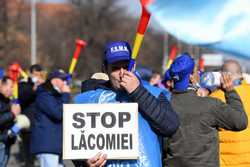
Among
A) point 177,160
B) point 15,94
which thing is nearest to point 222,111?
point 177,160

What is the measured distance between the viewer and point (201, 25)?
369 centimetres

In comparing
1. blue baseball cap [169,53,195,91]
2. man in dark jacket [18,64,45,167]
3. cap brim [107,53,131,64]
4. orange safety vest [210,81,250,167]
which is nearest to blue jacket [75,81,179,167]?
cap brim [107,53,131,64]

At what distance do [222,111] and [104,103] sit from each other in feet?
3.54


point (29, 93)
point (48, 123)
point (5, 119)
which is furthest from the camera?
point (29, 93)

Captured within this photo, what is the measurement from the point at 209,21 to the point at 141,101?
58 centimetres

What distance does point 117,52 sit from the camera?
12.7 ft

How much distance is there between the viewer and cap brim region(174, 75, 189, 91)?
4742 millimetres

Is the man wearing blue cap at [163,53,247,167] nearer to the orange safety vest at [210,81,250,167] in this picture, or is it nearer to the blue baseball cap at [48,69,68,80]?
the orange safety vest at [210,81,250,167]

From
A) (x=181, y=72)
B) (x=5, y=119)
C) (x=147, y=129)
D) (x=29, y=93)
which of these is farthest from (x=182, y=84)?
(x=29, y=93)

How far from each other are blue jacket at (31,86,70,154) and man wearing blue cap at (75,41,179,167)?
14.0 ft

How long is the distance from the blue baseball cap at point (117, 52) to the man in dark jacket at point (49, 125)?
14.4 ft

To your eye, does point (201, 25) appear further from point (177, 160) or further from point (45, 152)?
point (45, 152)

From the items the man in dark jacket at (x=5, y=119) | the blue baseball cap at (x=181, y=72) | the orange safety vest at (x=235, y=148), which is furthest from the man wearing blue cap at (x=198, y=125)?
the man in dark jacket at (x=5, y=119)

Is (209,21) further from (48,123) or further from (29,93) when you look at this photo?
(29,93)
